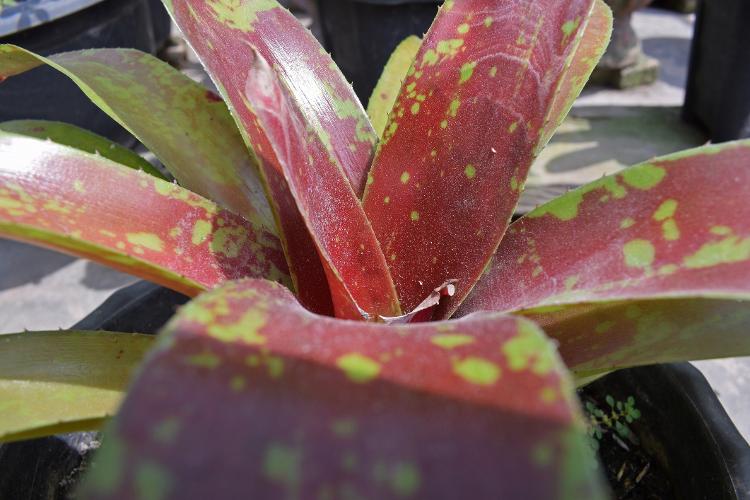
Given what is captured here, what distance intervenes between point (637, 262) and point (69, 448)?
533 millimetres

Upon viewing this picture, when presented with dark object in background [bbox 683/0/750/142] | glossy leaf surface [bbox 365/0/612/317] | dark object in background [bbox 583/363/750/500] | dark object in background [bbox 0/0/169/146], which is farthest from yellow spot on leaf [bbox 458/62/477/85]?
dark object in background [bbox 683/0/750/142]

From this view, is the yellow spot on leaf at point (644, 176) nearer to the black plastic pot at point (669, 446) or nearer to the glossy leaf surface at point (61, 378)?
the black plastic pot at point (669, 446)

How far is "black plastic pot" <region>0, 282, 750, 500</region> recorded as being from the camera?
510mm

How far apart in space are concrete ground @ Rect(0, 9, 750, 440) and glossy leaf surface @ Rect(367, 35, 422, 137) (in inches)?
27.4

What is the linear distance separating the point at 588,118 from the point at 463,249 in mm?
1371

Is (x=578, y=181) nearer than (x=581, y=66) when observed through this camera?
No

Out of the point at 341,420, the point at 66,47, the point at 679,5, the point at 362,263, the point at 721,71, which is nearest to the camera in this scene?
the point at 341,420

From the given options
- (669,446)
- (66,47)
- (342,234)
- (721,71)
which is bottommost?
(721,71)

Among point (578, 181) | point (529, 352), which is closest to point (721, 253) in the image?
point (529, 352)

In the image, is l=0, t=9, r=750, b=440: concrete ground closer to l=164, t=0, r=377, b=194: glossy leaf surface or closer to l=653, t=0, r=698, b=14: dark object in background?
l=653, t=0, r=698, b=14: dark object in background

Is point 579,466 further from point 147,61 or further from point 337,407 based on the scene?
point 147,61

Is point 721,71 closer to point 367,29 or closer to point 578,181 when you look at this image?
point 578,181

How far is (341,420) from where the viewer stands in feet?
0.77

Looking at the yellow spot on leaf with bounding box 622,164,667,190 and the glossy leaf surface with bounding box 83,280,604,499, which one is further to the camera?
the yellow spot on leaf with bounding box 622,164,667,190
